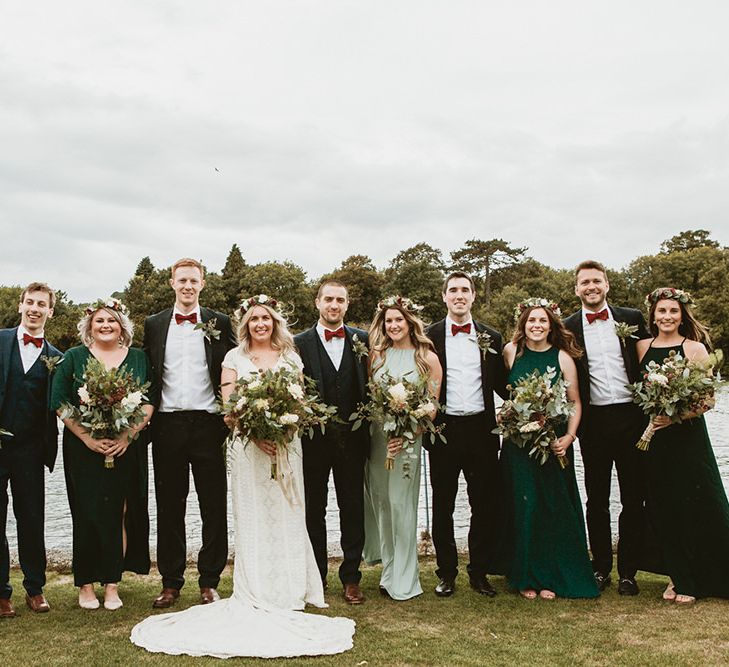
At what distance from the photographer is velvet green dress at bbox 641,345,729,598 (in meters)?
6.75

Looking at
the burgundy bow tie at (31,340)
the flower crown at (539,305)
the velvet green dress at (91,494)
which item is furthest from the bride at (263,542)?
the flower crown at (539,305)

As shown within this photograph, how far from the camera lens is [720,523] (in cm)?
680

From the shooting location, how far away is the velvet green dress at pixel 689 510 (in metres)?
6.75

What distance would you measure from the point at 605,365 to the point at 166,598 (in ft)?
15.4

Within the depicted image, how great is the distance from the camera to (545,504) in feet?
23.0

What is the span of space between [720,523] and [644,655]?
206 centimetres

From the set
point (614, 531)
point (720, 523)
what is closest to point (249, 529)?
point (720, 523)

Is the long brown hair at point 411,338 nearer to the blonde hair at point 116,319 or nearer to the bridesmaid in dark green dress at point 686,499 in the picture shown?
the bridesmaid in dark green dress at point 686,499

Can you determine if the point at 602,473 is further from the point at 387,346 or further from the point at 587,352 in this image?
the point at 387,346

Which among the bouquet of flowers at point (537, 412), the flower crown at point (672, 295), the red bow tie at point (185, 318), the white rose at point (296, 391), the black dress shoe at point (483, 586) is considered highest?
the flower crown at point (672, 295)

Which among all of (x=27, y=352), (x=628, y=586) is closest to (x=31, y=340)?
(x=27, y=352)

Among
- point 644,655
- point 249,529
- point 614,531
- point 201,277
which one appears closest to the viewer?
point 644,655

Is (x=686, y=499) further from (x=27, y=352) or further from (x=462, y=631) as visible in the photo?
(x=27, y=352)

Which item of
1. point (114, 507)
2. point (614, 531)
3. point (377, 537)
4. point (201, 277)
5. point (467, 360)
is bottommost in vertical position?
point (614, 531)
